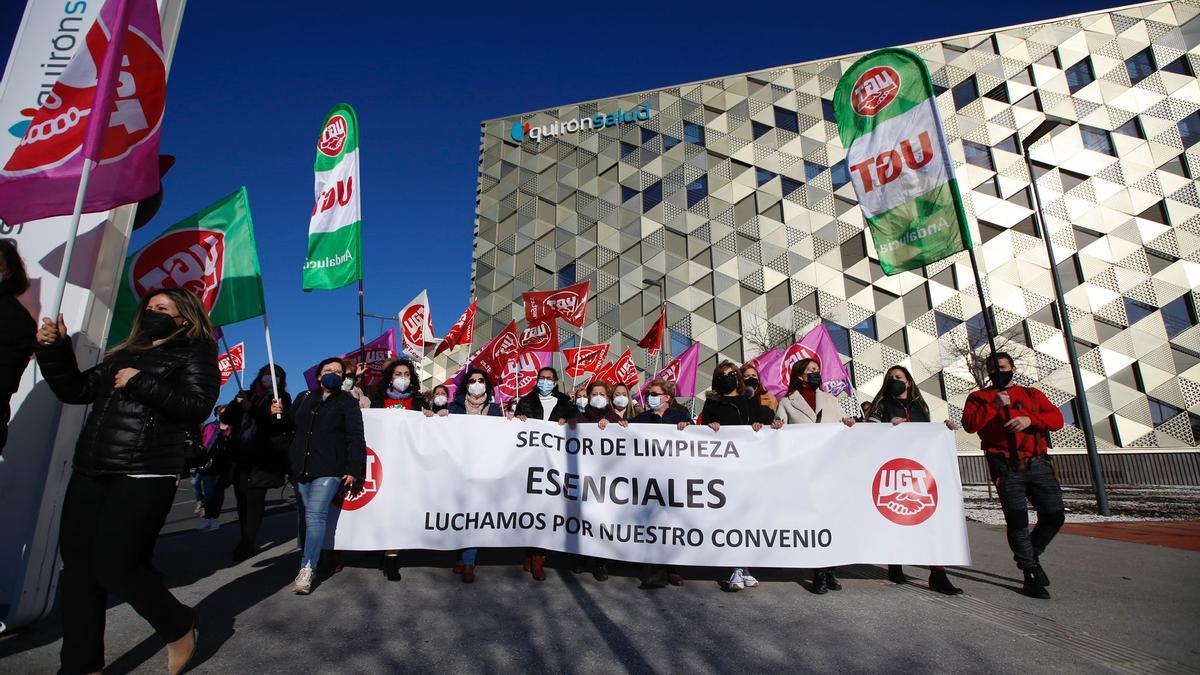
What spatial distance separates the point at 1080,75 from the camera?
25.9 meters

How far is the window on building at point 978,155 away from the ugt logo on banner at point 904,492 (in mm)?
27695

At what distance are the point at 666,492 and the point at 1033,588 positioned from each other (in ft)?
9.88

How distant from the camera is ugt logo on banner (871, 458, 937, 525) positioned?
16.1ft

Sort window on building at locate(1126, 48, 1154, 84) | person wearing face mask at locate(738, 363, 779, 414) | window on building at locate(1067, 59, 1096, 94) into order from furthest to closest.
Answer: window on building at locate(1067, 59, 1096, 94) < window on building at locate(1126, 48, 1154, 84) < person wearing face mask at locate(738, 363, 779, 414)

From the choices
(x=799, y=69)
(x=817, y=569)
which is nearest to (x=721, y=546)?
(x=817, y=569)

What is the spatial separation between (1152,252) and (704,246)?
1848cm

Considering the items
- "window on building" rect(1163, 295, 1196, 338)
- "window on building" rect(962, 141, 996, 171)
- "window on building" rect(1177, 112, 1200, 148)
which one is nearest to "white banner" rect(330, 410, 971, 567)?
"window on building" rect(1163, 295, 1196, 338)

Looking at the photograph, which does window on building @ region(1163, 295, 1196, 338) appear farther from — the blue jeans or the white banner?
the blue jeans

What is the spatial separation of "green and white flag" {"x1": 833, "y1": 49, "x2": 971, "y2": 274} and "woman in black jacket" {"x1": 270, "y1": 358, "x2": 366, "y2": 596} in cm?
543

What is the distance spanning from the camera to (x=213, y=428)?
1080cm

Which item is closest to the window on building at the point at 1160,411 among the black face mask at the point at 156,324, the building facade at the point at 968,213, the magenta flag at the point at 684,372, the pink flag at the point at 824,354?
the building facade at the point at 968,213

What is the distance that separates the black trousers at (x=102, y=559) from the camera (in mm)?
2469

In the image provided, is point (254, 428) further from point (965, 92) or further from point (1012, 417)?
point (965, 92)

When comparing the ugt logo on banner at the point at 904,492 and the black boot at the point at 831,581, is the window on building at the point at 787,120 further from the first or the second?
the black boot at the point at 831,581
